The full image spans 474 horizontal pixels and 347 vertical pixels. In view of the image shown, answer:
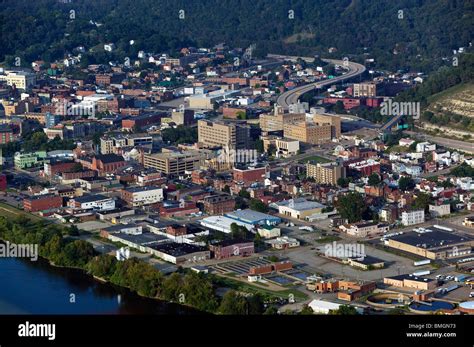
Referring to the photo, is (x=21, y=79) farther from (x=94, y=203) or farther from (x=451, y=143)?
(x=94, y=203)

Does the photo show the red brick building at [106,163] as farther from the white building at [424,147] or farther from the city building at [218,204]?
the white building at [424,147]

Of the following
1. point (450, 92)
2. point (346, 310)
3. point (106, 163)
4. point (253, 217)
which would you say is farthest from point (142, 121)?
point (346, 310)

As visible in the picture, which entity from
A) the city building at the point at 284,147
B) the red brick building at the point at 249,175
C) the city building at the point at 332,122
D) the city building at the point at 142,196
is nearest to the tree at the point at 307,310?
the city building at the point at 142,196

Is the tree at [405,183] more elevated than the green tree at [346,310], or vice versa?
the green tree at [346,310]

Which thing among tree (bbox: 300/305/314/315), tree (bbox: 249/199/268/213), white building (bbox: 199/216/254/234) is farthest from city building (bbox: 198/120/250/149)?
tree (bbox: 300/305/314/315)

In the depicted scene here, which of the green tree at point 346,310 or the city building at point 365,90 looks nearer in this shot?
the green tree at point 346,310
